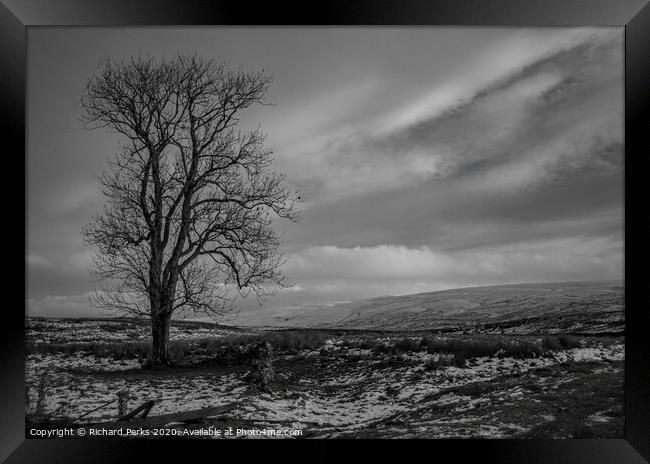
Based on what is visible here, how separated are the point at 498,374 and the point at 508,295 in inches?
52.6

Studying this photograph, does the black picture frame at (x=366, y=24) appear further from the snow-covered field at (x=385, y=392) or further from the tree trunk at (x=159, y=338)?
the tree trunk at (x=159, y=338)

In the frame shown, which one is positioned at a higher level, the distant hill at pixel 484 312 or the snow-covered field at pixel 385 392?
the distant hill at pixel 484 312

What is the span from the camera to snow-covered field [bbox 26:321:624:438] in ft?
20.1

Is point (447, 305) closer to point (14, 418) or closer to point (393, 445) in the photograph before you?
point (393, 445)

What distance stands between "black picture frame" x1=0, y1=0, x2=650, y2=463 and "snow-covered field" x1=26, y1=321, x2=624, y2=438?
28cm

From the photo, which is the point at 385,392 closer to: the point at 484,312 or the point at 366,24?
the point at 484,312

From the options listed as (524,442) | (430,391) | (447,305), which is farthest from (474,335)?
(524,442)

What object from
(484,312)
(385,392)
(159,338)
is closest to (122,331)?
(159,338)

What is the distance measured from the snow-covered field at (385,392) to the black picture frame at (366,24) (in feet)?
0.91

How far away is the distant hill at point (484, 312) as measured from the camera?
21.7ft

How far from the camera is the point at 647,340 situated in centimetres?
582

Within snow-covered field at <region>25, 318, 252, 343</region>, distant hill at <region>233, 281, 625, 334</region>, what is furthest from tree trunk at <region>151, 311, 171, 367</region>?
distant hill at <region>233, 281, 625, 334</region>

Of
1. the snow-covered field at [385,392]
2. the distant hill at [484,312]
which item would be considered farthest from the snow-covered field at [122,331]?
the distant hill at [484,312]

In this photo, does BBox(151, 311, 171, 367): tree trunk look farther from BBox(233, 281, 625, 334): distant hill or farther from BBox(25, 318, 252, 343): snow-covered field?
BBox(233, 281, 625, 334): distant hill
